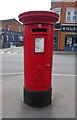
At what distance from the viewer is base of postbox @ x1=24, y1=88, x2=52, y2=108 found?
3020 mm

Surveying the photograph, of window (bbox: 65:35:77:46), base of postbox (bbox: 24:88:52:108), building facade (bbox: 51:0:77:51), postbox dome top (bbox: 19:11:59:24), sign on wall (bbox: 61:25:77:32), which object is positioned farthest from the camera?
window (bbox: 65:35:77:46)

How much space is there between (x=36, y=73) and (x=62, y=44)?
56.8 feet

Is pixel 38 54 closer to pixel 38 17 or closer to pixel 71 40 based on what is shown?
pixel 38 17

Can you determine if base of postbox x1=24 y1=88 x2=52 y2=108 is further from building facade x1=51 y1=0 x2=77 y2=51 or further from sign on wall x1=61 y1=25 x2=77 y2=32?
sign on wall x1=61 y1=25 x2=77 y2=32

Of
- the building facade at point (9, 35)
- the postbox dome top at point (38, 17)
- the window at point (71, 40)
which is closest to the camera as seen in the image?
the postbox dome top at point (38, 17)

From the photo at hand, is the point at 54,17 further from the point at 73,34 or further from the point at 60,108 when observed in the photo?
the point at 73,34

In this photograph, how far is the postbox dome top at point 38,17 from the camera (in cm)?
265

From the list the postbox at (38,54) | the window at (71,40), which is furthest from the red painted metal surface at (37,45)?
the window at (71,40)

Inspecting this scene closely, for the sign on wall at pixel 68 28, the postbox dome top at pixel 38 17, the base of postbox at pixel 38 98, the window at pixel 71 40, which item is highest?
the sign on wall at pixel 68 28

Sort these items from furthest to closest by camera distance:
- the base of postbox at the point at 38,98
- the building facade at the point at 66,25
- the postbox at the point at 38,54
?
the building facade at the point at 66,25
the base of postbox at the point at 38,98
the postbox at the point at 38,54

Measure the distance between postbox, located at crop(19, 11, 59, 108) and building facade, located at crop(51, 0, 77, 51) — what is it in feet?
55.8

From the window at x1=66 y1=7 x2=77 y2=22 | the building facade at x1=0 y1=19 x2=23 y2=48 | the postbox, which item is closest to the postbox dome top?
the postbox

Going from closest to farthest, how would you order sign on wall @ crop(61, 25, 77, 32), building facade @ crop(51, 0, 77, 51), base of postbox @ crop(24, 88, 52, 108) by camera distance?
base of postbox @ crop(24, 88, 52, 108), building facade @ crop(51, 0, 77, 51), sign on wall @ crop(61, 25, 77, 32)

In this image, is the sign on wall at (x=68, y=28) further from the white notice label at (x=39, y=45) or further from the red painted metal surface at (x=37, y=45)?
the white notice label at (x=39, y=45)
